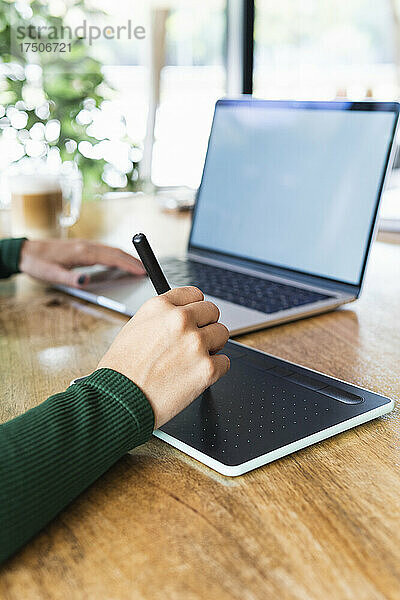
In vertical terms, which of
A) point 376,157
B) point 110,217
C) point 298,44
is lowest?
point 110,217

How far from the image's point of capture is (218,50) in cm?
406

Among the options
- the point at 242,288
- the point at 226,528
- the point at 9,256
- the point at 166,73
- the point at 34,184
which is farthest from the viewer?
the point at 166,73

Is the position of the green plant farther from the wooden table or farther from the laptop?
the wooden table

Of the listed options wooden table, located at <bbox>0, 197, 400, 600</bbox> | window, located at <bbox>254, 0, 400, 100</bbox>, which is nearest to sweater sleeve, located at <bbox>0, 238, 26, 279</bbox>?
wooden table, located at <bbox>0, 197, 400, 600</bbox>

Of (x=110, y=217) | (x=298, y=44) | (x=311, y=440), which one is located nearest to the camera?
(x=311, y=440)

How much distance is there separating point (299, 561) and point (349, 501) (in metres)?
0.09

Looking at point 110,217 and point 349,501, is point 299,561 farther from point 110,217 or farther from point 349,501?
point 110,217

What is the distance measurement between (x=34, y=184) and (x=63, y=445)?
3.22 feet

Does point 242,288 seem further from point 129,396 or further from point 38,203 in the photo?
point 38,203

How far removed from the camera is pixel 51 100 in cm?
335

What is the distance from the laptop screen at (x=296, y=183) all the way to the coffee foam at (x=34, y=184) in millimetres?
356

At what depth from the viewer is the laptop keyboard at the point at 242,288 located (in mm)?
987

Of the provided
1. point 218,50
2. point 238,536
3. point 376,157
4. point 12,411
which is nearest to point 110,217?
point 376,157

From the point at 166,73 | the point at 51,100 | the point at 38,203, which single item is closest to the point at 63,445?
the point at 38,203
